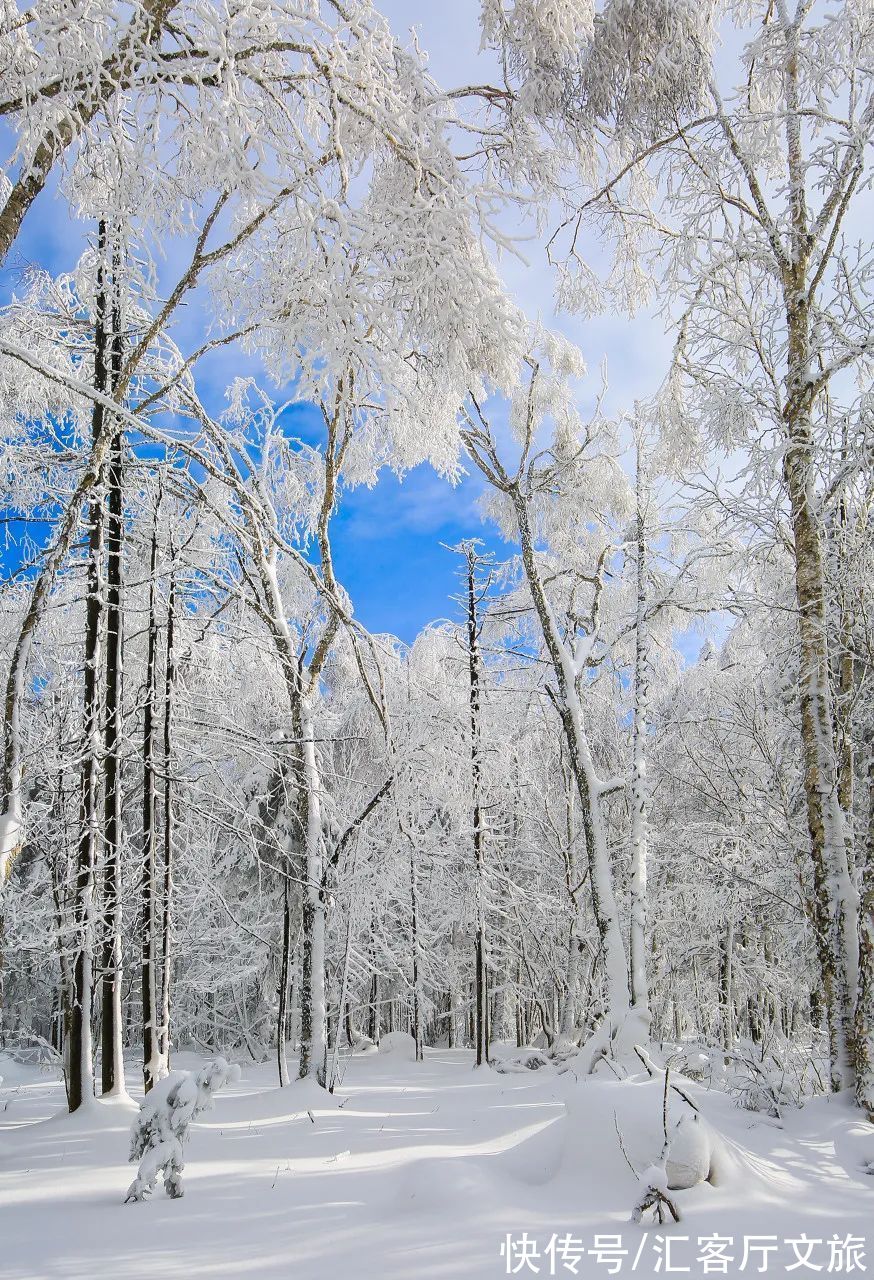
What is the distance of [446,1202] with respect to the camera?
12.0 feet

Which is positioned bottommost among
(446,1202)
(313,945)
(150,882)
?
(446,1202)

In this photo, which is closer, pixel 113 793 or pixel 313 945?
pixel 113 793

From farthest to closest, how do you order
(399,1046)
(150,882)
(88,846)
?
(399,1046) → (150,882) → (88,846)

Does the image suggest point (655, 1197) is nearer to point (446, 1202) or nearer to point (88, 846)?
point (446, 1202)

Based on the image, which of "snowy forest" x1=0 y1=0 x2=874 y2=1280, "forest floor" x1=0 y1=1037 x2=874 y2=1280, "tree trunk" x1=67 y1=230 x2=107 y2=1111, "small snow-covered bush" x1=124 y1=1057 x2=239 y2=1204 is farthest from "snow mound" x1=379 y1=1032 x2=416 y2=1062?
"small snow-covered bush" x1=124 y1=1057 x2=239 y2=1204

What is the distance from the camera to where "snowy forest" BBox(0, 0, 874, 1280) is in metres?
3.07

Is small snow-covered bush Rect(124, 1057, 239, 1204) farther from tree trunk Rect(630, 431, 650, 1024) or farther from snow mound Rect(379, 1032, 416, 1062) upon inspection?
snow mound Rect(379, 1032, 416, 1062)

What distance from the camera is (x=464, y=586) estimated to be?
14.6 meters

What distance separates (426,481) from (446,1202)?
17.6 feet

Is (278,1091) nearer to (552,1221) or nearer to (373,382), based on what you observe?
(552,1221)

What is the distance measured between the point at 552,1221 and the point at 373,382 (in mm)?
3497

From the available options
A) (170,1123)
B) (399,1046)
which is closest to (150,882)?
(170,1123)

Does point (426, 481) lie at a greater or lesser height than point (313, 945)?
greater

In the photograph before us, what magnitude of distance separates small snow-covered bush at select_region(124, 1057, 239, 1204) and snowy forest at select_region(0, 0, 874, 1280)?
2cm
